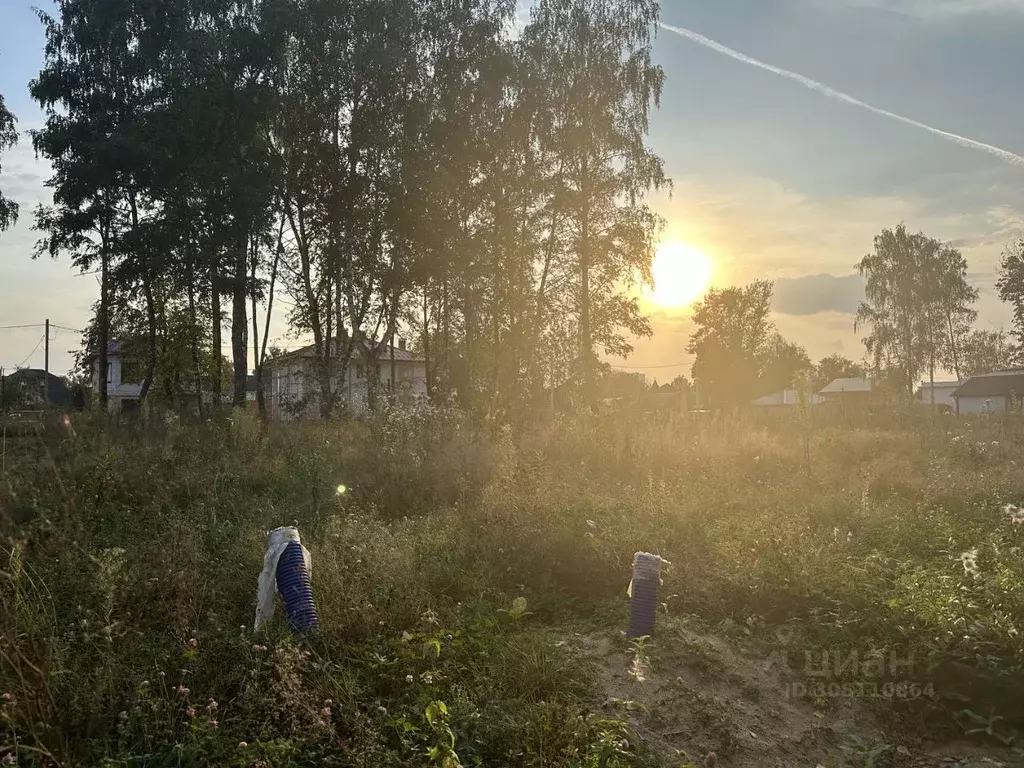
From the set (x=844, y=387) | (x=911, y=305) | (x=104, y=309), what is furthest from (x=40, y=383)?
(x=844, y=387)

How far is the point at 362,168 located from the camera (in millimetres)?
17188

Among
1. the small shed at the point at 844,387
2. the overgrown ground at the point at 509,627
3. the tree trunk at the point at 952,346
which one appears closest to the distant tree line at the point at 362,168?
the overgrown ground at the point at 509,627

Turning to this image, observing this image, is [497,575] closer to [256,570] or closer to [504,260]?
[256,570]

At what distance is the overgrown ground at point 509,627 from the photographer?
2.96 m

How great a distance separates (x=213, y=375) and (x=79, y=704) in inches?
728

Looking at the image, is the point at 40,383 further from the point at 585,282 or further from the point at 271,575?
the point at 271,575

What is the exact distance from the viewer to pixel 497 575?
16.7 ft

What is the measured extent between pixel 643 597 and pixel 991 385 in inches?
1986

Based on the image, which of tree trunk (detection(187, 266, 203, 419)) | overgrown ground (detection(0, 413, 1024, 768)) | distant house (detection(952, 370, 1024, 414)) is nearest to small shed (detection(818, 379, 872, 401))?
distant house (detection(952, 370, 1024, 414))

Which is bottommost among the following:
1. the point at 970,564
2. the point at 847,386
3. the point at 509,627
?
the point at 509,627

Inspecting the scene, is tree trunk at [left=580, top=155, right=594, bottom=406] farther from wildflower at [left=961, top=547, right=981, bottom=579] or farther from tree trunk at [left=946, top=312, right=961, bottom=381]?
tree trunk at [left=946, top=312, right=961, bottom=381]

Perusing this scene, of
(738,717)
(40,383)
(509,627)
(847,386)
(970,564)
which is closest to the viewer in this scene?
(738,717)

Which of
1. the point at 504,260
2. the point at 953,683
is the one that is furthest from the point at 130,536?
the point at 504,260

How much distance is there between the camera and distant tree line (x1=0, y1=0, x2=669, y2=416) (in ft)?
55.6
